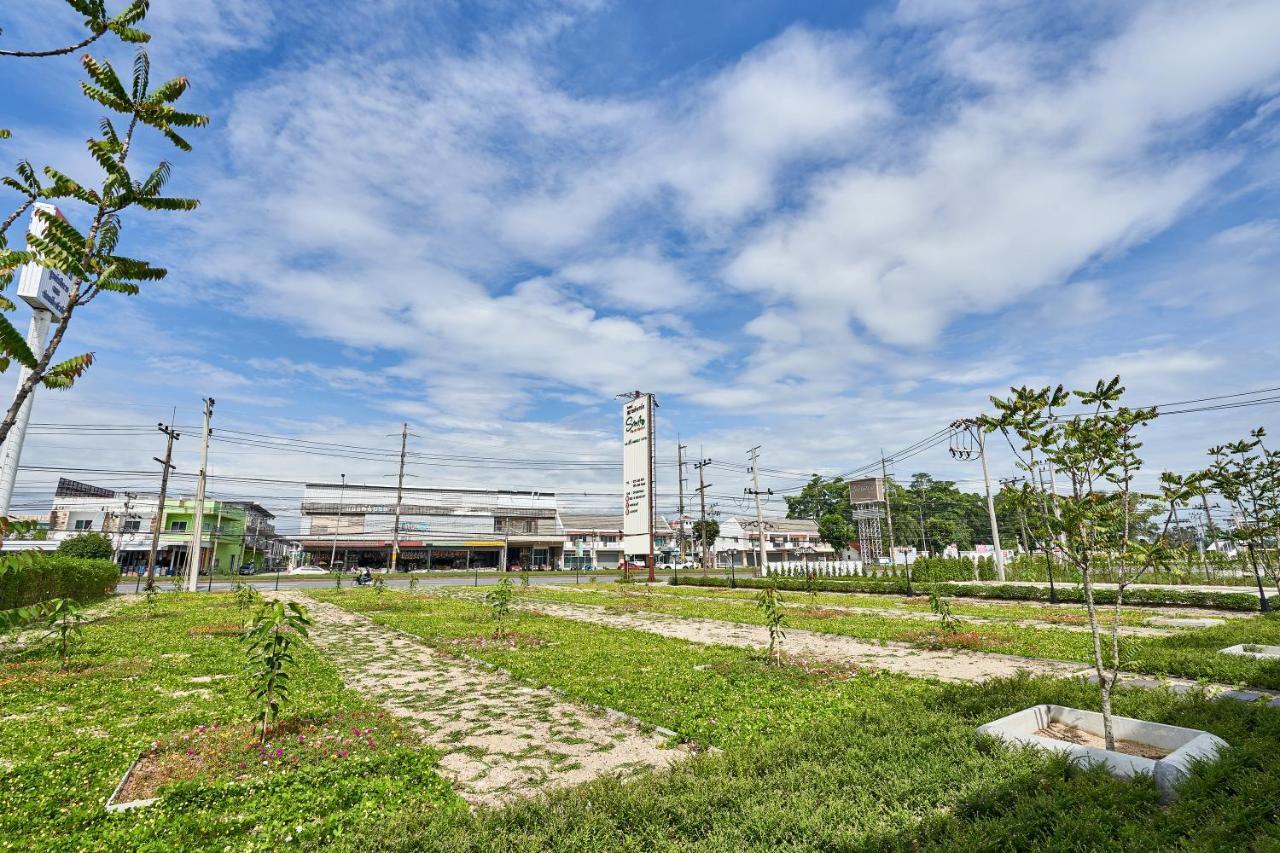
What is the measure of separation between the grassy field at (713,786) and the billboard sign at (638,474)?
29.4 metres

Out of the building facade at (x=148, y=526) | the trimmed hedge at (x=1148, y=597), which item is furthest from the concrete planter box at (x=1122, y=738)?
the building facade at (x=148, y=526)

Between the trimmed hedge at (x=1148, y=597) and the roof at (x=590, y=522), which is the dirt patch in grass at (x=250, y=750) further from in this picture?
the roof at (x=590, y=522)

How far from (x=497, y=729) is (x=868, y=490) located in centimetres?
6551

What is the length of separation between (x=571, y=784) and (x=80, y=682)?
369 inches

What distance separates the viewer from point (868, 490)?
65.8 metres

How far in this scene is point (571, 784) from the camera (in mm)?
5180

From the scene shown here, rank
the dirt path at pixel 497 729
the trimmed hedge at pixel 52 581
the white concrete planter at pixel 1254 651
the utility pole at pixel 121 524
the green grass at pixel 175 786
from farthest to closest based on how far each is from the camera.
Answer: the utility pole at pixel 121 524, the trimmed hedge at pixel 52 581, the white concrete planter at pixel 1254 651, the dirt path at pixel 497 729, the green grass at pixel 175 786

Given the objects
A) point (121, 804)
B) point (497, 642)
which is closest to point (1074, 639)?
point (497, 642)

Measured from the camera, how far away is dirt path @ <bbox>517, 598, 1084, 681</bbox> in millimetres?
9797

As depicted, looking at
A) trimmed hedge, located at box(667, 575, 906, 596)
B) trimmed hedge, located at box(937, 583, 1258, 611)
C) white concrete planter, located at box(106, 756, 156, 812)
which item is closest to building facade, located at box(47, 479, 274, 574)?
trimmed hedge, located at box(667, 575, 906, 596)

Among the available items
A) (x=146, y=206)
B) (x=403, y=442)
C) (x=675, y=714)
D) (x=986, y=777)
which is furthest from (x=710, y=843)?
(x=403, y=442)

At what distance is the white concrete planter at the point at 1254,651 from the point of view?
31.0ft

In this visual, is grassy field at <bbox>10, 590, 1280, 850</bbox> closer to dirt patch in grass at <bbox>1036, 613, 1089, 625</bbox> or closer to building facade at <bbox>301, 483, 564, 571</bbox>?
dirt patch in grass at <bbox>1036, 613, 1089, 625</bbox>

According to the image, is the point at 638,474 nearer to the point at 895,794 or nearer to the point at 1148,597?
the point at 1148,597
